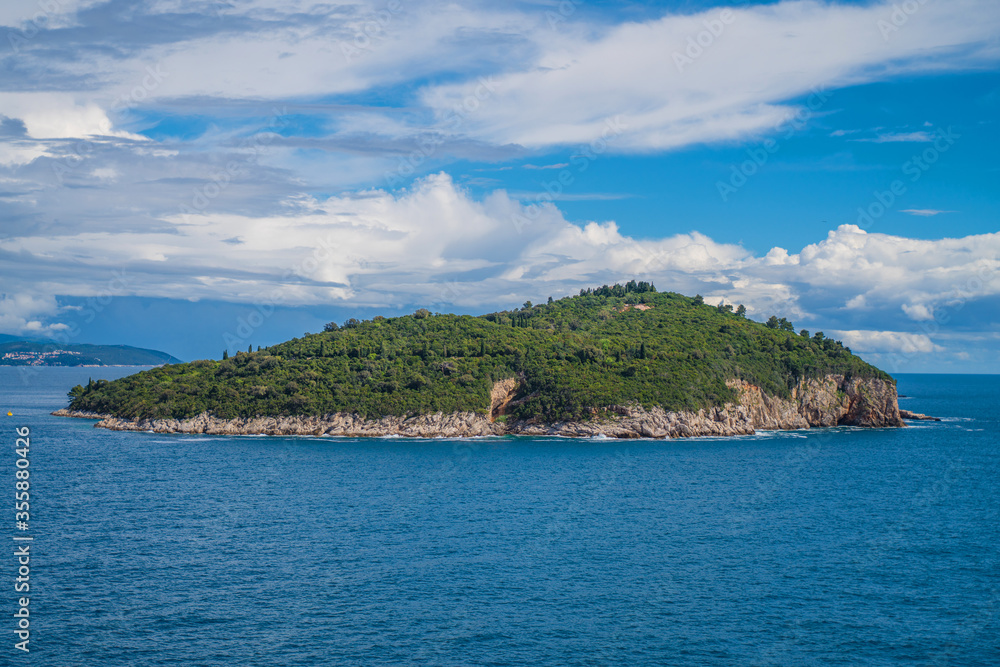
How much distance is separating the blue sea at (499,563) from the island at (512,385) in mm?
23749

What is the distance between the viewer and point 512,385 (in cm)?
10244

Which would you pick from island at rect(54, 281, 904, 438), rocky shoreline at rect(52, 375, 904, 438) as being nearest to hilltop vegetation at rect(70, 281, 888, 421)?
island at rect(54, 281, 904, 438)

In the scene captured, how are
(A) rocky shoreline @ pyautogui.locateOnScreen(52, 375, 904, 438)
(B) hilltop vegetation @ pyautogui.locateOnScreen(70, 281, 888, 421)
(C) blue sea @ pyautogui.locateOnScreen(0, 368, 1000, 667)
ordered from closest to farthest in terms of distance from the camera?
(C) blue sea @ pyautogui.locateOnScreen(0, 368, 1000, 667) → (A) rocky shoreline @ pyautogui.locateOnScreen(52, 375, 904, 438) → (B) hilltop vegetation @ pyautogui.locateOnScreen(70, 281, 888, 421)

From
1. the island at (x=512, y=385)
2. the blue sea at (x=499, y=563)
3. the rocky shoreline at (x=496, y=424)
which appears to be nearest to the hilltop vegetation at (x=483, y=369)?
the island at (x=512, y=385)

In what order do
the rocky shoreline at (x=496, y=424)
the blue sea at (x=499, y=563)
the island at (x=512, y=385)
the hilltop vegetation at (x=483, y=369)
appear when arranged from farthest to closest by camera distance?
the hilltop vegetation at (x=483, y=369) → the island at (x=512, y=385) → the rocky shoreline at (x=496, y=424) → the blue sea at (x=499, y=563)

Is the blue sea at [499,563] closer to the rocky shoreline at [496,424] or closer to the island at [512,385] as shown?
the rocky shoreline at [496,424]

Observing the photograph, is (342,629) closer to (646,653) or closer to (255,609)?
(255,609)

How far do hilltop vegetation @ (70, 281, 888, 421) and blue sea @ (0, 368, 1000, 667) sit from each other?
84.6 ft

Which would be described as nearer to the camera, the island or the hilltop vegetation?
the island

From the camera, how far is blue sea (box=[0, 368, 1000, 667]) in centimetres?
2822

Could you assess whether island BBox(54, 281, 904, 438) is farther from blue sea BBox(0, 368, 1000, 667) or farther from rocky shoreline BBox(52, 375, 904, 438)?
blue sea BBox(0, 368, 1000, 667)

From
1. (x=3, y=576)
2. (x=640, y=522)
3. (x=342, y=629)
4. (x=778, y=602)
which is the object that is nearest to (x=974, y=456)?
(x=640, y=522)

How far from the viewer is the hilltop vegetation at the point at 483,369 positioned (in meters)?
97.4

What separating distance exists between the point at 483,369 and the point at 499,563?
65.8m
